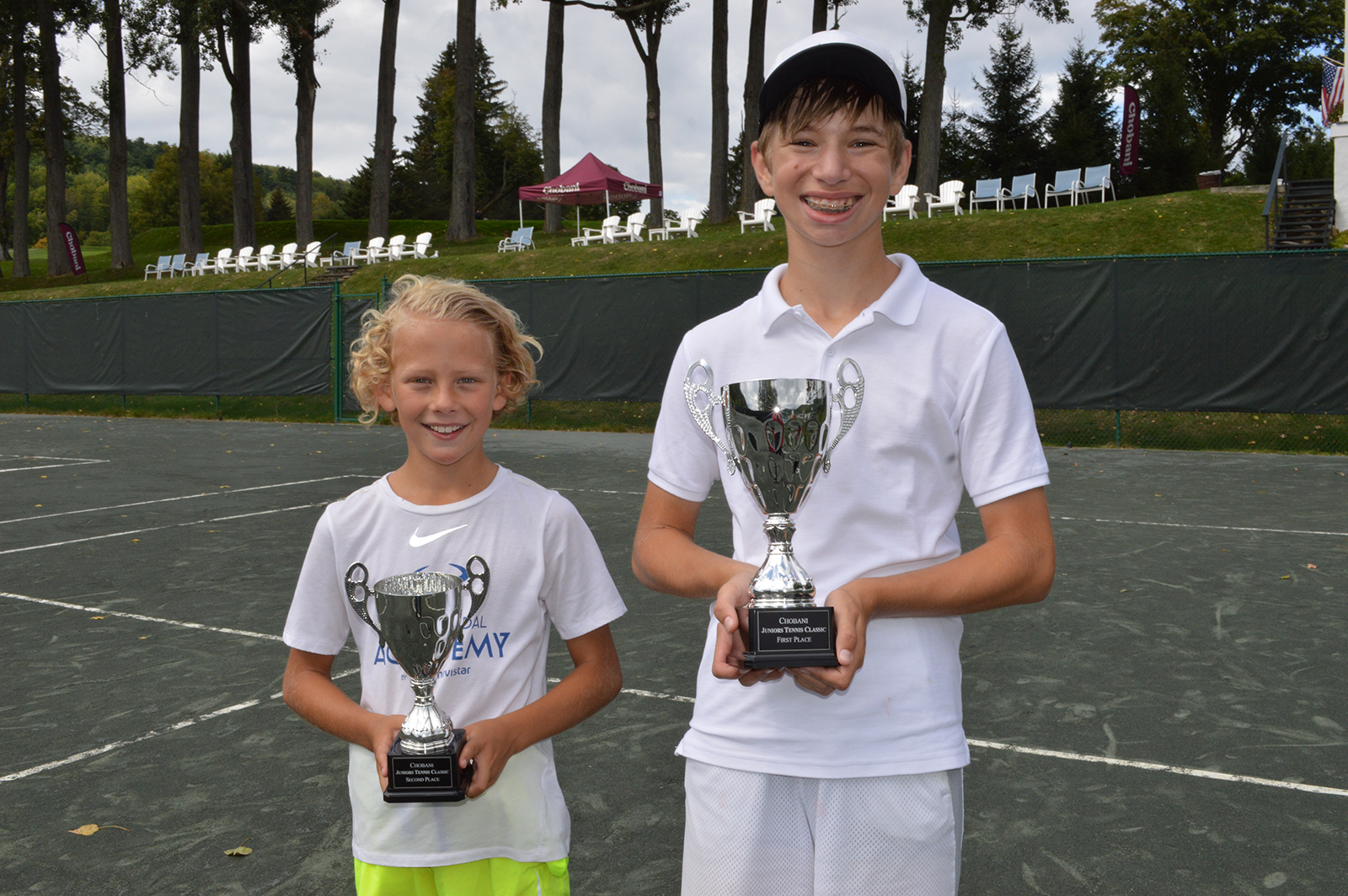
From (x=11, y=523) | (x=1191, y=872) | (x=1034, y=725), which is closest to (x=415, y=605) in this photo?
(x=1191, y=872)

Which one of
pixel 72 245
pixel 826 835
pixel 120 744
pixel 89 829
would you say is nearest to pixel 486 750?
pixel 826 835

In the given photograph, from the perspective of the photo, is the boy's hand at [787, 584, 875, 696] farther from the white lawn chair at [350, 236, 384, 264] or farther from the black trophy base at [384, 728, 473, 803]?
the white lawn chair at [350, 236, 384, 264]

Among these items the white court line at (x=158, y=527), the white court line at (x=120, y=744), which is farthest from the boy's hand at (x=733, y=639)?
the white court line at (x=158, y=527)

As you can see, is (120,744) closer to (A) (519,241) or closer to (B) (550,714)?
(B) (550,714)

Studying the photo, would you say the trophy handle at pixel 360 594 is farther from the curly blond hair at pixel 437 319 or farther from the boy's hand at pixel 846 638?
the boy's hand at pixel 846 638

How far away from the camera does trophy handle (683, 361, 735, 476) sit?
1744 millimetres

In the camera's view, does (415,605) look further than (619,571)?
No

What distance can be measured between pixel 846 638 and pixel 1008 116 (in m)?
45.9

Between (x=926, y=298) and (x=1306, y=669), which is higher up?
(x=926, y=298)

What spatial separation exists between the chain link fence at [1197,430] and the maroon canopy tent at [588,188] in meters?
16.7

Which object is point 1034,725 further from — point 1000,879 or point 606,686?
point 606,686

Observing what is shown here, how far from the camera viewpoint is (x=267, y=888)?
3051 millimetres

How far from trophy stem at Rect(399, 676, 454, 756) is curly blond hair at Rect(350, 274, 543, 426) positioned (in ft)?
1.77

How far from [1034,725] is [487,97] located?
74.2m
